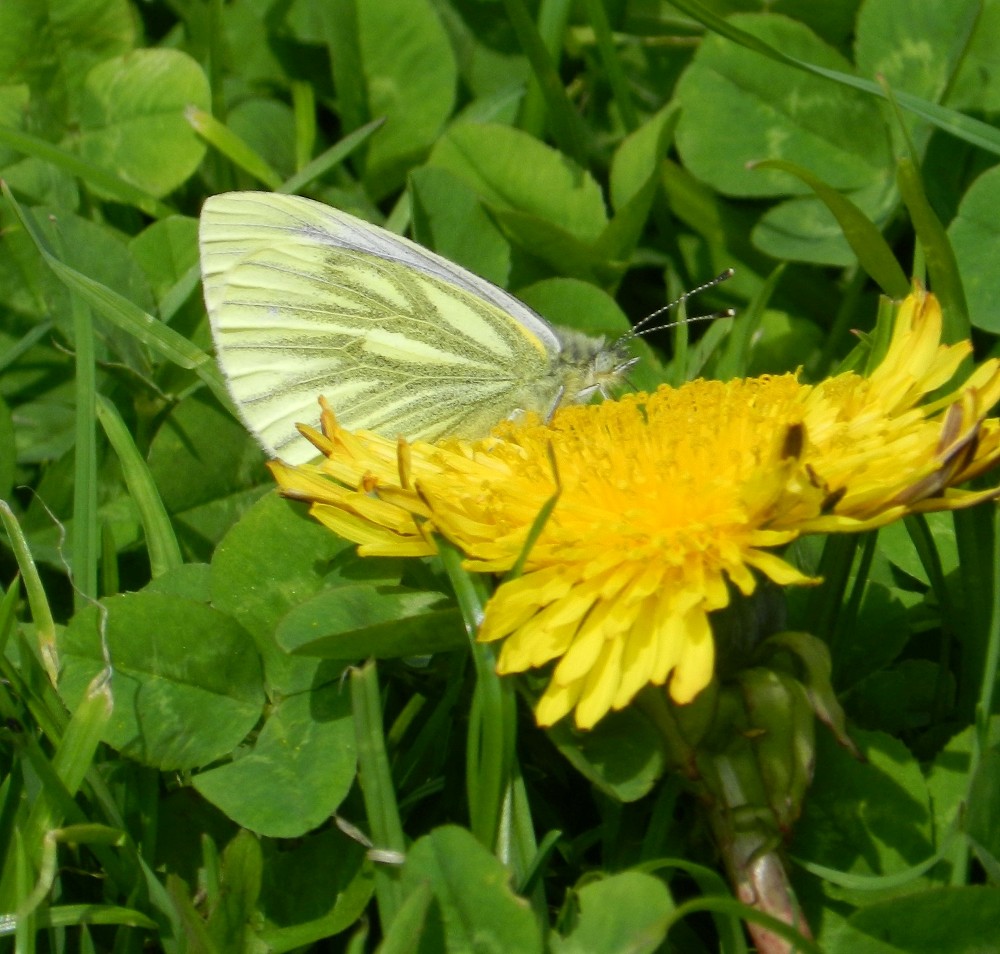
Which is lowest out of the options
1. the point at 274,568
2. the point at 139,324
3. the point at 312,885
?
the point at 312,885

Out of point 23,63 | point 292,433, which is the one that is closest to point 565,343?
point 292,433

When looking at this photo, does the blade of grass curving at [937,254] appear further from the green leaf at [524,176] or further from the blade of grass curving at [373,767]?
the blade of grass curving at [373,767]

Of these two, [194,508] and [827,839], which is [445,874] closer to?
[827,839]

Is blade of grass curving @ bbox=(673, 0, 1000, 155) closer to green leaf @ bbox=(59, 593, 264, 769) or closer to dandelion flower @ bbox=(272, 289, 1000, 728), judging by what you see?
dandelion flower @ bbox=(272, 289, 1000, 728)

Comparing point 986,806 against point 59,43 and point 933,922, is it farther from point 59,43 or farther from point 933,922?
point 59,43

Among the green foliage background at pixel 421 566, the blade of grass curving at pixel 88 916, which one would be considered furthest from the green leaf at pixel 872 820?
the blade of grass curving at pixel 88 916

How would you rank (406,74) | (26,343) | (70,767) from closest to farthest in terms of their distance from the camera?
(70,767) < (26,343) < (406,74)

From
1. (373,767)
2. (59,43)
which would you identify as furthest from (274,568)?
(59,43)
